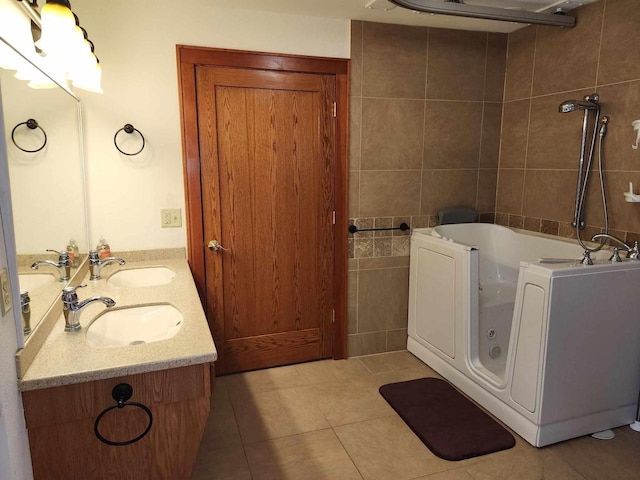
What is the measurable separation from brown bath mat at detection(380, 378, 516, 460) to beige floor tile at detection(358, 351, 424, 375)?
22 cm

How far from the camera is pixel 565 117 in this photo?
2738 mm

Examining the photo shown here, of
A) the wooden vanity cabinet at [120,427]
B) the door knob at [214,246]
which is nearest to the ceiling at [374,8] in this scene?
the door knob at [214,246]

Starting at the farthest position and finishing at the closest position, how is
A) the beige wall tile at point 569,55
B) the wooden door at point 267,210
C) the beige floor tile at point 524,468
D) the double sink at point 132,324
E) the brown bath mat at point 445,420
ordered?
1. the wooden door at point 267,210
2. the beige wall tile at point 569,55
3. the brown bath mat at point 445,420
4. the beige floor tile at point 524,468
5. the double sink at point 132,324

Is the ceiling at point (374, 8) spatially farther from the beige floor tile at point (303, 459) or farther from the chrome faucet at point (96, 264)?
the beige floor tile at point (303, 459)

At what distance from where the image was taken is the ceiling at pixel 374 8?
2.44m

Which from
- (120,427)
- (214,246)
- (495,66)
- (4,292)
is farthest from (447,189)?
(4,292)

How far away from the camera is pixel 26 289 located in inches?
55.0

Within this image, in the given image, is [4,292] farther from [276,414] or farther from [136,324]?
[276,414]

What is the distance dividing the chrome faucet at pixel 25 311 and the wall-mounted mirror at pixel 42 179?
2 centimetres

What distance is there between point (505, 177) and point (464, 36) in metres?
1.04

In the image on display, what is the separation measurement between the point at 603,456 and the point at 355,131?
2224 millimetres

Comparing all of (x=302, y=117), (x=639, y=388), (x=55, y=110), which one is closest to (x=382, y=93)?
(x=302, y=117)

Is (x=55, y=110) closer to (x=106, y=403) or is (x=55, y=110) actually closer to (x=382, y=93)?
(x=106, y=403)

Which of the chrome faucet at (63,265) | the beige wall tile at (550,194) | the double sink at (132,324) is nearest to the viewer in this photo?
the double sink at (132,324)
